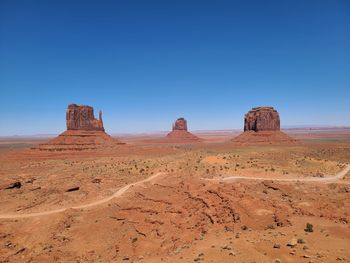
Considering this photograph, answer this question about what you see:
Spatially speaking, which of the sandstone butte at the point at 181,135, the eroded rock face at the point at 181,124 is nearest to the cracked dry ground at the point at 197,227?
the sandstone butte at the point at 181,135

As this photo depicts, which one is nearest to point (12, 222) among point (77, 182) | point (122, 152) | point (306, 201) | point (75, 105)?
point (77, 182)

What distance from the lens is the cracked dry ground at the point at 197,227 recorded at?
1634 centimetres

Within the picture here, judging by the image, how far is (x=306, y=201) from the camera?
2602cm

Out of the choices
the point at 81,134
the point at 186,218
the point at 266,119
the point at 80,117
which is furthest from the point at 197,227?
the point at 266,119

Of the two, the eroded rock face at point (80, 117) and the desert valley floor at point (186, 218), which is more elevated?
the eroded rock face at point (80, 117)

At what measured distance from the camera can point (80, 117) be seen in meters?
93.6

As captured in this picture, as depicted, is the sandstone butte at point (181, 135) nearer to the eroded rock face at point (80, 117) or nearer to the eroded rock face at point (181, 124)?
the eroded rock face at point (181, 124)

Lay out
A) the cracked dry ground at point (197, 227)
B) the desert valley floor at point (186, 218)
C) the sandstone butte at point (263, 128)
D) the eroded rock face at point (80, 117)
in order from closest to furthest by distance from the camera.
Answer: the cracked dry ground at point (197, 227) < the desert valley floor at point (186, 218) < the eroded rock face at point (80, 117) < the sandstone butte at point (263, 128)

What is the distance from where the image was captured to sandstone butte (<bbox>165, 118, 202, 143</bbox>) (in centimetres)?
16000

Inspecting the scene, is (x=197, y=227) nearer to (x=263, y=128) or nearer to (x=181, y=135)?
(x=263, y=128)

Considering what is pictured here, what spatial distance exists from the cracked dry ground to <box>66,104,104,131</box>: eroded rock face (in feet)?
221

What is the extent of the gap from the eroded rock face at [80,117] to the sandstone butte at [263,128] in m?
58.7

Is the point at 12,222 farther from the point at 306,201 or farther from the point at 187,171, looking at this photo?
the point at 306,201

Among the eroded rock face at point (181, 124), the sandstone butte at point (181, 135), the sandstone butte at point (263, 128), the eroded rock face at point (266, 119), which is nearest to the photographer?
the sandstone butte at point (263, 128)
